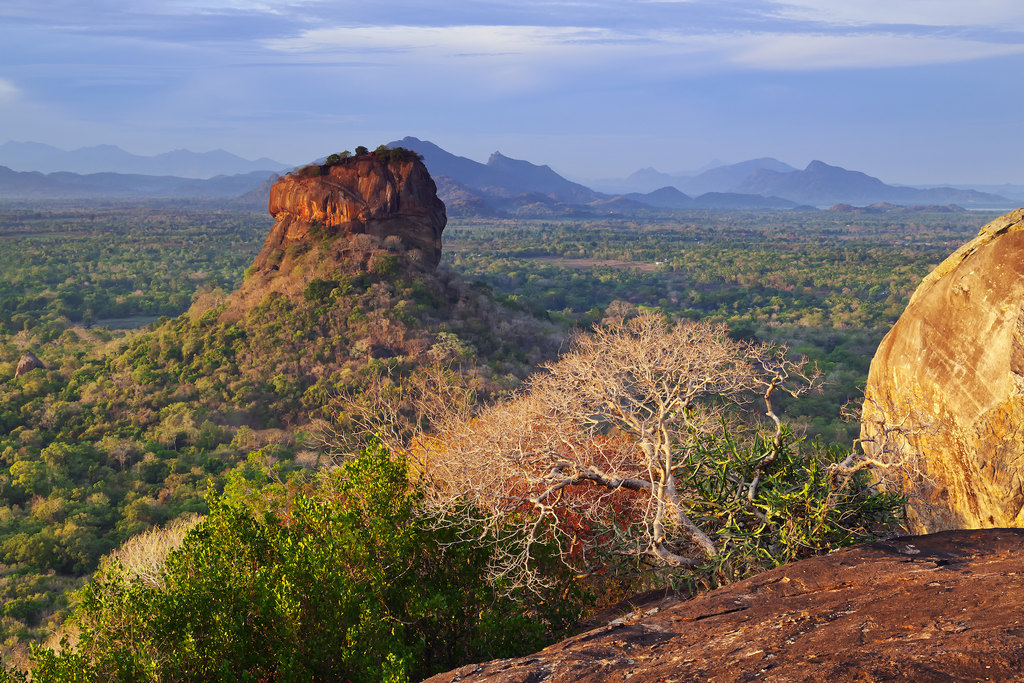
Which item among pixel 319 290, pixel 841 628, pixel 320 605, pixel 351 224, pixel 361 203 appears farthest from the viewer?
pixel 351 224

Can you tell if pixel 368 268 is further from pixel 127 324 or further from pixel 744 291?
pixel 744 291

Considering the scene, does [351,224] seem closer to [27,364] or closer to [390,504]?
[27,364]

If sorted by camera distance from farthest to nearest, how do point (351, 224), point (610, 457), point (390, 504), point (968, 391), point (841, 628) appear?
point (351, 224), point (610, 457), point (390, 504), point (968, 391), point (841, 628)

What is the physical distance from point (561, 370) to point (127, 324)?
49868 mm

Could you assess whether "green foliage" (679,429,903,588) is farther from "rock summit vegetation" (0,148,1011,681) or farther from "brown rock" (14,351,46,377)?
"brown rock" (14,351,46,377)

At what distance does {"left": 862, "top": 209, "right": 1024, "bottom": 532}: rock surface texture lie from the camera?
816 centimetres

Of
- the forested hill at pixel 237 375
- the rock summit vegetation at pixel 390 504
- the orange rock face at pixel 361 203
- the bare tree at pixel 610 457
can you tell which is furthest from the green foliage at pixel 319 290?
the bare tree at pixel 610 457

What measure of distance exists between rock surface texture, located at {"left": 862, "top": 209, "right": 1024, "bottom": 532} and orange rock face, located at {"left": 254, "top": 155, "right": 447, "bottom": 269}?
29.5 m

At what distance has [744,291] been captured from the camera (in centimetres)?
7044

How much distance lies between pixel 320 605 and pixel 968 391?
25.4ft

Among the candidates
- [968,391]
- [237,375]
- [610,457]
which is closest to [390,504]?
[610,457]

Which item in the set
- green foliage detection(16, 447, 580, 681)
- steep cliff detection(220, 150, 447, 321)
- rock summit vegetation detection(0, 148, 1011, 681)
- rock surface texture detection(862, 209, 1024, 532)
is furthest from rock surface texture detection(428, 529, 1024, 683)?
steep cliff detection(220, 150, 447, 321)

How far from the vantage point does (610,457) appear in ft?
37.4

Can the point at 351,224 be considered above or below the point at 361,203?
below
